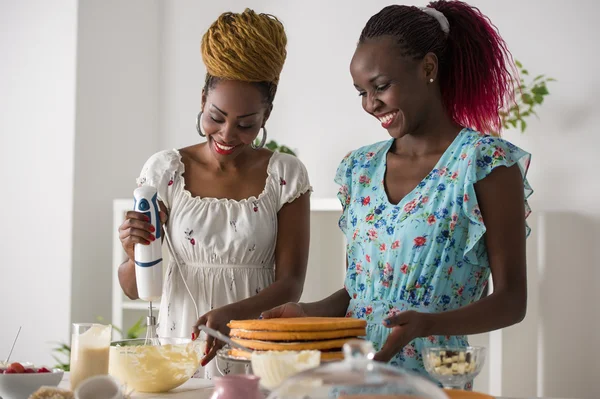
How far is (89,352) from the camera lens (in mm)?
1483

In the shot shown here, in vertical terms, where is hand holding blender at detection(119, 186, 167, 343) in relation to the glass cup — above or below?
above

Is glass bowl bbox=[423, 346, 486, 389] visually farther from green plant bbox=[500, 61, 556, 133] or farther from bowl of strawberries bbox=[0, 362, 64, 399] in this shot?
green plant bbox=[500, 61, 556, 133]

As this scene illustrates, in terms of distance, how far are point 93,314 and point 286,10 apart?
74.8 inches

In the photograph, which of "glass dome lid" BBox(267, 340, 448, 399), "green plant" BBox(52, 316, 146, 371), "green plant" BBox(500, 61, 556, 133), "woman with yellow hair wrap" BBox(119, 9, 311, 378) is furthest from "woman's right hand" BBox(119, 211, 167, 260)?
"green plant" BBox(52, 316, 146, 371)

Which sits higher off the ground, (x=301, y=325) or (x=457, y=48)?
(x=457, y=48)

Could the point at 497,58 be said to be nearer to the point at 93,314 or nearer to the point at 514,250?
the point at 514,250

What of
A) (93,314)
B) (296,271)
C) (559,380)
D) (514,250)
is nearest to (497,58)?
(514,250)

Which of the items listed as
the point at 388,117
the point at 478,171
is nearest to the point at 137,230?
the point at 388,117

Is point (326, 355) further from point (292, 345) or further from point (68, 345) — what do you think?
point (68, 345)

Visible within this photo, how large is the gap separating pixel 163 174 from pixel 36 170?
7.92 feet

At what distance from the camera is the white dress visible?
6.62ft

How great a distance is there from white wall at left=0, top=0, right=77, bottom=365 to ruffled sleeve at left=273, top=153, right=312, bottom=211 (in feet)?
7.53

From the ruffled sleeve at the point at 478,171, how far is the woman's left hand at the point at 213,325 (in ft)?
1.67

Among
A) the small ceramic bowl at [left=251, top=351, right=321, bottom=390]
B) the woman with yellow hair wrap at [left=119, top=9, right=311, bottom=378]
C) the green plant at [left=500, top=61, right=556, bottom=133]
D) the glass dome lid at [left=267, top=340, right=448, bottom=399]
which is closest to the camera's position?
the glass dome lid at [left=267, top=340, right=448, bottom=399]
